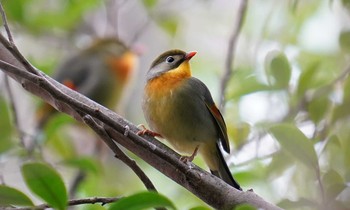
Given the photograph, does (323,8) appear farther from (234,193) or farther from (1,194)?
(1,194)

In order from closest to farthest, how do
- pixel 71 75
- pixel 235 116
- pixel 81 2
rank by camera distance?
pixel 235 116 → pixel 81 2 → pixel 71 75

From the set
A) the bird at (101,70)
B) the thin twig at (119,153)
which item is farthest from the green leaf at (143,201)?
the bird at (101,70)

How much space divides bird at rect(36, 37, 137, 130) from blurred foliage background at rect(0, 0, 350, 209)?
0.56 feet

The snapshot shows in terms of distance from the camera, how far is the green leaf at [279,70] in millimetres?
2531

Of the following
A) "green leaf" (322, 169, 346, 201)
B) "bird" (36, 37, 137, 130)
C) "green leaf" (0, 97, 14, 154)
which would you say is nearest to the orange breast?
"green leaf" (0, 97, 14, 154)

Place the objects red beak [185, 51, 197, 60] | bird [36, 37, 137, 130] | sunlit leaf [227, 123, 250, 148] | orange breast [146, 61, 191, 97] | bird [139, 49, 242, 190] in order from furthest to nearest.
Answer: bird [36, 37, 137, 130], sunlit leaf [227, 123, 250, 148], red beak [185, 51, 197, 60], orange breast [146, 61, 191, 97], bird [139, 49, 242, 190]

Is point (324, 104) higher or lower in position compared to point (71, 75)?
lower

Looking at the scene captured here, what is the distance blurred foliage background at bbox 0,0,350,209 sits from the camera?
181 cm

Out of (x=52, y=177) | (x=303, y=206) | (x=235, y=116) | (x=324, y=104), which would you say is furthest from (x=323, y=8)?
(x=52, y=177)

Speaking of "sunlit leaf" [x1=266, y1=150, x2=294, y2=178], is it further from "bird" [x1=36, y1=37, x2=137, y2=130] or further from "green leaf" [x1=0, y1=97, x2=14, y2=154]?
"bird" [x1=36, y1=37, x2=137, y2=130]

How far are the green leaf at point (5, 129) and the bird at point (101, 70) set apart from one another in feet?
6.38

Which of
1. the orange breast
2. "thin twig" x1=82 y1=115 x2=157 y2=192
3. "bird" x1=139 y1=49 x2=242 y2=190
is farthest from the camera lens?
the orange breast

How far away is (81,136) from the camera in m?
5.36

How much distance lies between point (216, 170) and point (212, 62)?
2.79 m
